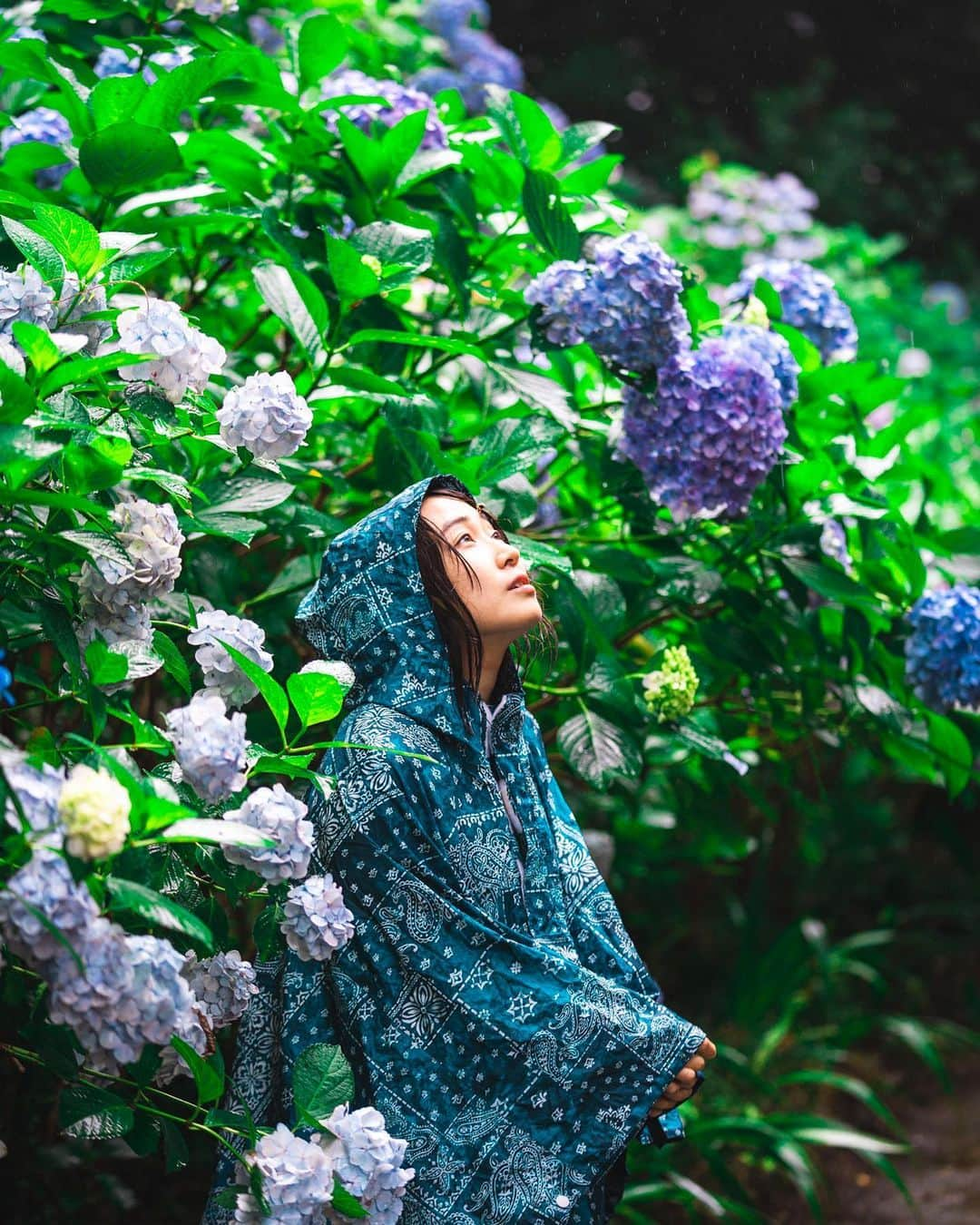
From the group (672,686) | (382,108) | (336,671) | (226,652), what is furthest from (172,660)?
(382,108)

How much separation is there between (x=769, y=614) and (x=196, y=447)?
976 millimetres

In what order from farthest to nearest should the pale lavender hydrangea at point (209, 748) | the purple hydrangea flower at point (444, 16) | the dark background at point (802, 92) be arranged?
the dark background at point (802, 92), the purple hydrangea flower at point (444, 16), the pale lavender hydrangea at point (209, 748)

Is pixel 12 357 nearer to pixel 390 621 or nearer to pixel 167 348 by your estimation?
pixel 167 348

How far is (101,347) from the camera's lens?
5.24 ft

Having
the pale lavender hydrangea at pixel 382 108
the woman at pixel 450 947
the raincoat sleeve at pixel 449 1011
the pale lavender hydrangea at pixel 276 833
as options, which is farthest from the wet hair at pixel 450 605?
the pale lavender hydrangea at pixel 382 108

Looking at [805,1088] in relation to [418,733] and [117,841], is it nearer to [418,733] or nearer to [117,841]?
[418,733]

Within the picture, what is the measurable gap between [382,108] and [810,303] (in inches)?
31.3

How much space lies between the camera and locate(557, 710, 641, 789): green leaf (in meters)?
1.93

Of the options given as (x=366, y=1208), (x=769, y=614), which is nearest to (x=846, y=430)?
(x=769, y=614)

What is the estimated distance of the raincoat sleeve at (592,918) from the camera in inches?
68.4

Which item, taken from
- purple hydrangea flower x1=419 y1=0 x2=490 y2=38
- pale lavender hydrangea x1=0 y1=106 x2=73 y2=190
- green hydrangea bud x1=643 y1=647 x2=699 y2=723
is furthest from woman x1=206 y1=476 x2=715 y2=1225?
purple hydrangea flower x1=419 y1=0 x2=490 y2=38

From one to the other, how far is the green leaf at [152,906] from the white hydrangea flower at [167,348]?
533 millimetres

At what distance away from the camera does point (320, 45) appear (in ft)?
6.69

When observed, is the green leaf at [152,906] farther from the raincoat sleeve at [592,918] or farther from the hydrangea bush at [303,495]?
the raincoat sleeve at [592,918]
